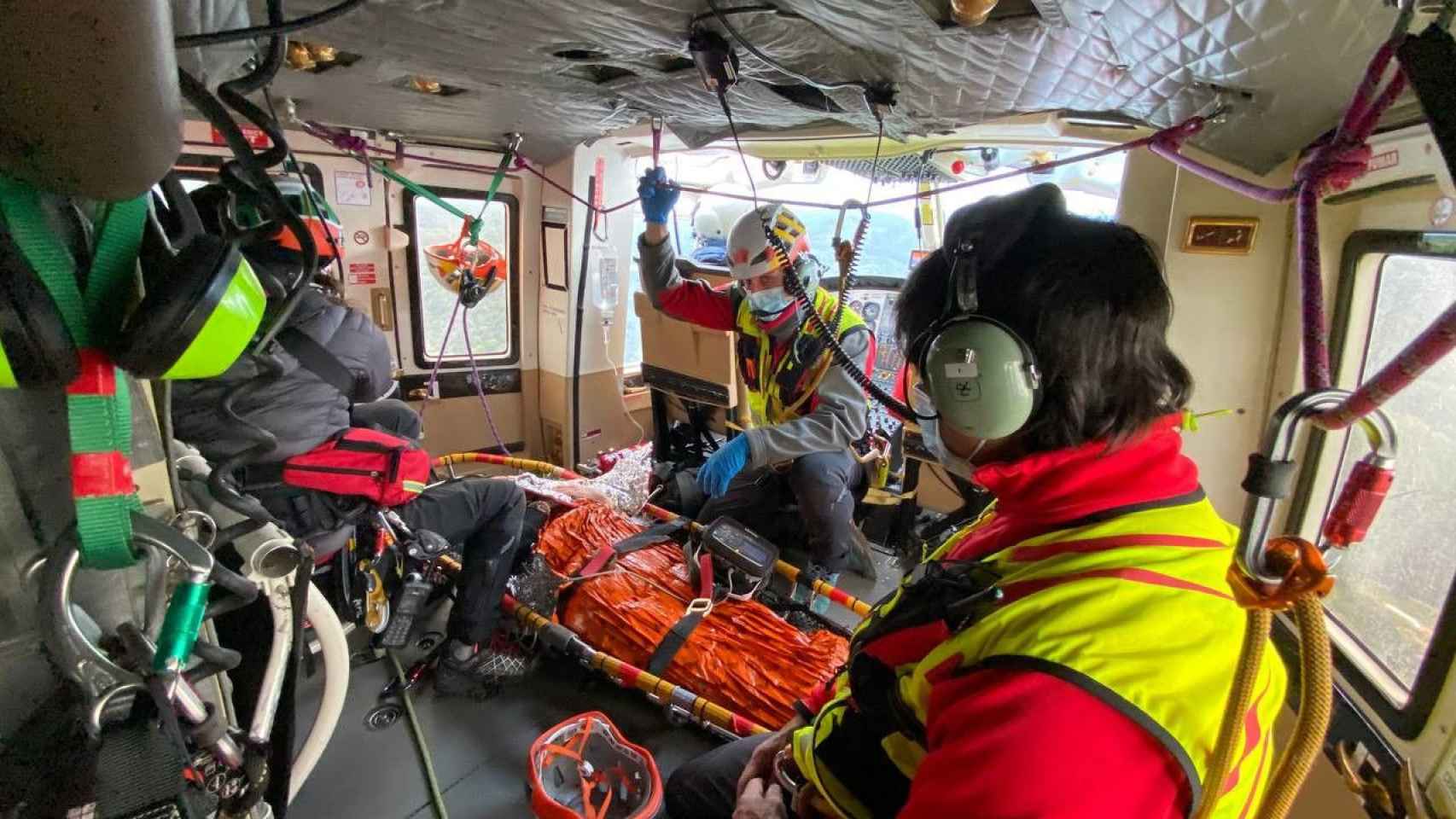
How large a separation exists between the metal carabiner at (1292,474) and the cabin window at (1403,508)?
3.06ft

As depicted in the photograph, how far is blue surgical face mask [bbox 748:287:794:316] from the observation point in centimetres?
343

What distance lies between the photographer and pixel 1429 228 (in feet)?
4.90

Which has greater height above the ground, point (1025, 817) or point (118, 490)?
point (118, 490)

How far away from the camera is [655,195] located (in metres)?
3.20

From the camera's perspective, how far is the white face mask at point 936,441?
120cm

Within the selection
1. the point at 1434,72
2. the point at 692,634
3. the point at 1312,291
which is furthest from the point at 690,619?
the point at 1434,72

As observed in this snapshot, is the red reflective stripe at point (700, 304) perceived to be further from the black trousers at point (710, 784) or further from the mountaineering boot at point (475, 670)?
the black trousers at point (710, 784)

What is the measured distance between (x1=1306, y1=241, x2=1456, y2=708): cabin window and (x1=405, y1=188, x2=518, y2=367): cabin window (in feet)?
16.3

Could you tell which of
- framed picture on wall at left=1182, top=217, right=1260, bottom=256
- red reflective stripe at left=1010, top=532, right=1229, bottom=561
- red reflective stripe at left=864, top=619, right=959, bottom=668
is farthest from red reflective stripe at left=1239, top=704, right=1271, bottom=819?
framed picture on wall at left=1182, top=217, right=1260, bottom=256

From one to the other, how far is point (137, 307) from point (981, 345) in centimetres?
117

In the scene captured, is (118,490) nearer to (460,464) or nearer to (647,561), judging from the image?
(647,561)

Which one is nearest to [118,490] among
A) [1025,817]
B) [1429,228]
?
[1025,817]

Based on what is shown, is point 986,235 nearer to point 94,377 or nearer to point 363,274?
point 94,377

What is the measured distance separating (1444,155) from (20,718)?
1.88 metres
